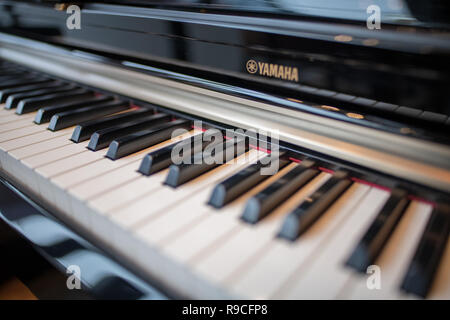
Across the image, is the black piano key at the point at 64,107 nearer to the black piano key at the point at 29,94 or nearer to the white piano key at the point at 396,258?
the black piano key at the point at 29,94

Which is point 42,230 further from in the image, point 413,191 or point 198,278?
point 413,191

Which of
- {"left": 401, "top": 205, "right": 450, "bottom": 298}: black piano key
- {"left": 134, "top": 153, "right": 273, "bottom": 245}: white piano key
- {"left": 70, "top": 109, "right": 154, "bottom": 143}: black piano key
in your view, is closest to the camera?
{"left": 401, "top": 205, "right": 450, "bottom": 298}: black piano key

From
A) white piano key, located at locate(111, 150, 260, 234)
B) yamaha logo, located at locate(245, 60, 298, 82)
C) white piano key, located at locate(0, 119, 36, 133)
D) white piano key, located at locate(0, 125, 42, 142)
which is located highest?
yamaha logo, located at locate(245, 60, 298, 82)

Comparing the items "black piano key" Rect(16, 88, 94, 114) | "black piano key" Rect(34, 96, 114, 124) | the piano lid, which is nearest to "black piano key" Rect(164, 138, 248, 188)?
the piano lid

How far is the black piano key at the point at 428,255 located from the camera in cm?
53

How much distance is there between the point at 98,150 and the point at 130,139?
10 centimetres

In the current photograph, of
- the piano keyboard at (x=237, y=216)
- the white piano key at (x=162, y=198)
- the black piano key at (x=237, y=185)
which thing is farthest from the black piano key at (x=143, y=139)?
the black piano key at (x=237, y=185)

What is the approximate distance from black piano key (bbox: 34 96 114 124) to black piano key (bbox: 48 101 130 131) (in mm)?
39

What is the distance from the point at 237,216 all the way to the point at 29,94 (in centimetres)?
110

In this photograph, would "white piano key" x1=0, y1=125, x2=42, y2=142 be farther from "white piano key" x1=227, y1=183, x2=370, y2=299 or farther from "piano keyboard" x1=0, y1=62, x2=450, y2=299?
"white piano key" x1=227, y1=183, x2=370, y2=299

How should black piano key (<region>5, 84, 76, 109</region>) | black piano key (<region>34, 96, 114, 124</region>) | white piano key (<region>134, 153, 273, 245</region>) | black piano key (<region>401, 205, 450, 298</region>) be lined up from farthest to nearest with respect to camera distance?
black piano key (<region>5, 84, 76, 109</region>) < black piano key (<region>34, 96, 114, 124</region>) < white piano key (<region>134, 153, 273, 245</region>) < black piano key (<region>401, 205, 450, 298</region>)

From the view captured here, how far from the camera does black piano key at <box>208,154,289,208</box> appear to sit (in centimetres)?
71

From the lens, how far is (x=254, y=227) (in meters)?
0.65

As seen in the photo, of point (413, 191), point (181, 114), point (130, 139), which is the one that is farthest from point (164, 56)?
point (413, 191)
